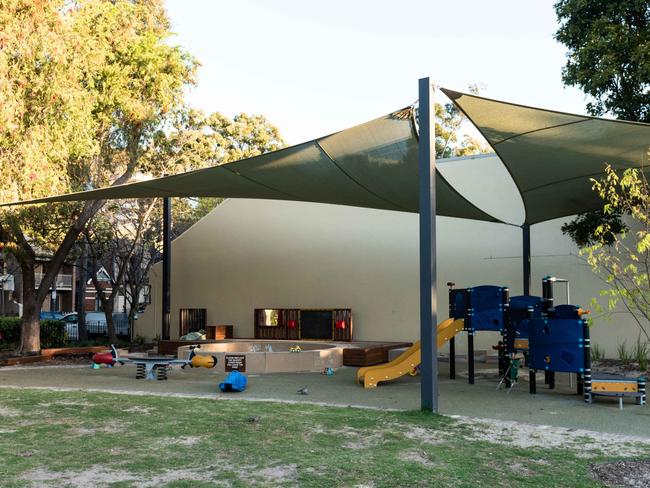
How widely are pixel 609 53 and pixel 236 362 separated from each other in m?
7.73

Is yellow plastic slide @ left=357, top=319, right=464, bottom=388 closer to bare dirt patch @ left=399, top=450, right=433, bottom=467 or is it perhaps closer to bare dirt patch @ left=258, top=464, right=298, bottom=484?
bare dirt patch @ left=399, top=450, right=433, bottom=467

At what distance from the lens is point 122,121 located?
15.1 meters

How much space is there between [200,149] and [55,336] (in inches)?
276

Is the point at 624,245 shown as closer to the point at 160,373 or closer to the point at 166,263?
the point at 160,373

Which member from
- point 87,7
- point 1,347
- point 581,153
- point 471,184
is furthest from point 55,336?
point 581,153

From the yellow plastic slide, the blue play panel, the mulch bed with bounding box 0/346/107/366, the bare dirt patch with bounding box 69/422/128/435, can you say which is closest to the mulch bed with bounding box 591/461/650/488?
the blue play panel

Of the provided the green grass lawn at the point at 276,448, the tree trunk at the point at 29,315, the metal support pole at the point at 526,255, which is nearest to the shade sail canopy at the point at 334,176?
the metal support pole at the point at 526,255

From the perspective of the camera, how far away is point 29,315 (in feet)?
48.5

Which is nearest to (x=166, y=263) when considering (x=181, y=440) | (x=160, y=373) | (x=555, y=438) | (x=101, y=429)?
(x=160, y=373)

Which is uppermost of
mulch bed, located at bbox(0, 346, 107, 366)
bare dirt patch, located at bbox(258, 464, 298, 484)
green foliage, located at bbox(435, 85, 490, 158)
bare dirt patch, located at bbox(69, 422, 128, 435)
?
green foliage, located at bbox(435, 85, 490, 158)

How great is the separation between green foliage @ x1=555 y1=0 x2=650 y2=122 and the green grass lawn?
669 centimetres

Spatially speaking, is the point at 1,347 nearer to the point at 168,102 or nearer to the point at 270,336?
the point at 270,336

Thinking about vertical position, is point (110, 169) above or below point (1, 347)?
above

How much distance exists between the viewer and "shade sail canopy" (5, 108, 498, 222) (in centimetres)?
842
